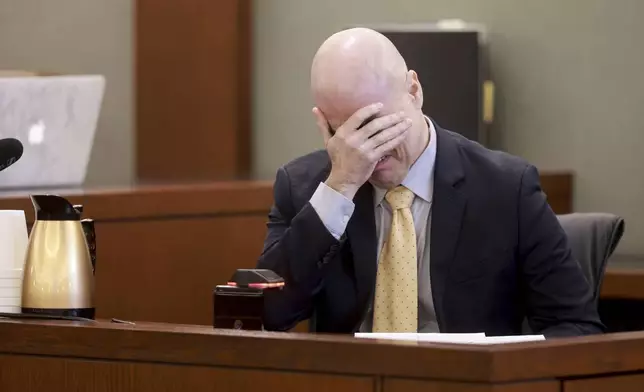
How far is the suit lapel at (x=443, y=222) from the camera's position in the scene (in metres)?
2.33

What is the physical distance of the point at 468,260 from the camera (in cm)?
235

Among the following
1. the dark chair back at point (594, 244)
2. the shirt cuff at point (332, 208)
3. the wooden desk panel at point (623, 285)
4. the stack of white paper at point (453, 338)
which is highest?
the shirt cuff at point (332, 208)

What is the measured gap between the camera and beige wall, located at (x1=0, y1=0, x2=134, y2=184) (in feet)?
16.3

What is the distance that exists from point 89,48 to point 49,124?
1.88 meters

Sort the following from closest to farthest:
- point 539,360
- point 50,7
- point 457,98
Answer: point 539,360 → point 457,98 → point 50,7

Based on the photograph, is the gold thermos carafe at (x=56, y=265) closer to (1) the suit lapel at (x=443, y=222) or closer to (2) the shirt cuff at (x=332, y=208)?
(2) the shirt cuff at (x=332, y=208)

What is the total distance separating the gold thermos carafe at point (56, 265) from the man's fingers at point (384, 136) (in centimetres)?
52

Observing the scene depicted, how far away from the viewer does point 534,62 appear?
4.10 meters

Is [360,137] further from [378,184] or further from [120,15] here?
[120,15]

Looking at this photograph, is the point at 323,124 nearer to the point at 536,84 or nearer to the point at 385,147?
the point at 385,147

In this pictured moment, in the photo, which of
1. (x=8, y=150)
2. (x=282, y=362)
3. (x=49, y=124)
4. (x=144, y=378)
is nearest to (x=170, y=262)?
(x=49, y=124)

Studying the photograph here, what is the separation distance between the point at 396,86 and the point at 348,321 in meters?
0.45

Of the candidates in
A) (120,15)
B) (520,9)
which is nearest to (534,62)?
(520,9)

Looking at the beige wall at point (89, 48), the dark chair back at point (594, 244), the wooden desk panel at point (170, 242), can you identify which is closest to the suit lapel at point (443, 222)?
the dark chair back at point (594, 244)
